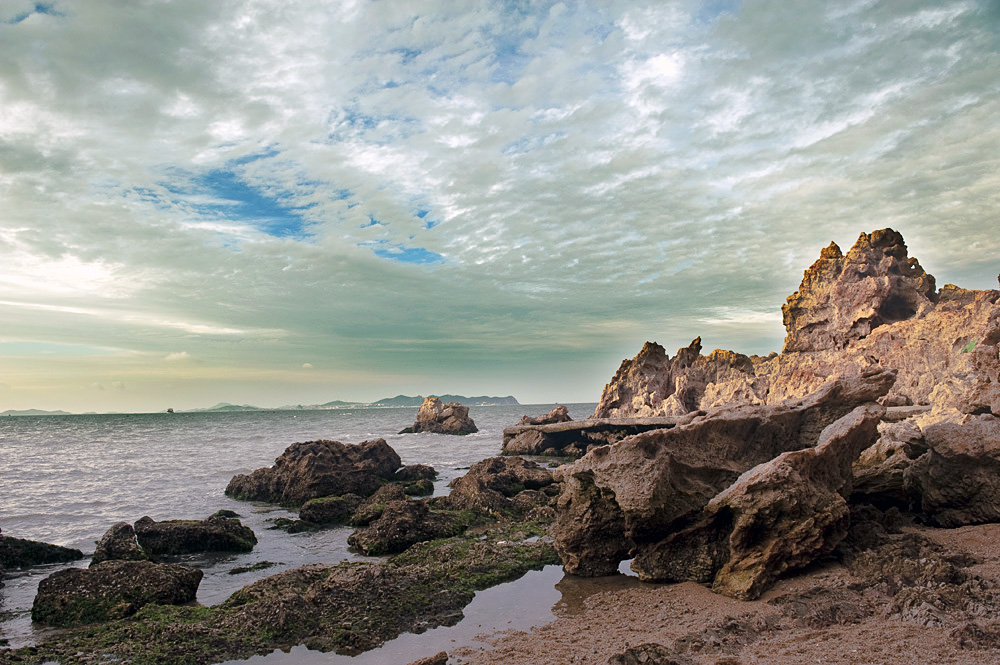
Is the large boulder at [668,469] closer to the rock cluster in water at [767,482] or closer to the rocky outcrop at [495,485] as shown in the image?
the rock cluster in water at [767,482]

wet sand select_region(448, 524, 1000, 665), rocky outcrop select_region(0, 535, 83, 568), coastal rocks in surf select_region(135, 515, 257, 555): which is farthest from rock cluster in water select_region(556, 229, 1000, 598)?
rocky outcrop select_region(0, 535, 83, 568)

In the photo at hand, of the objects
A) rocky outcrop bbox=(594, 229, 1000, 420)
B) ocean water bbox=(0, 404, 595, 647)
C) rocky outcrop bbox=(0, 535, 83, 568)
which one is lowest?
ocean water bbox=(0, 404, 595, 647)

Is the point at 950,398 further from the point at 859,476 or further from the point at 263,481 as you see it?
the point at 263,481

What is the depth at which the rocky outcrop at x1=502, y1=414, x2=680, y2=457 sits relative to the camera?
3791 centimetres

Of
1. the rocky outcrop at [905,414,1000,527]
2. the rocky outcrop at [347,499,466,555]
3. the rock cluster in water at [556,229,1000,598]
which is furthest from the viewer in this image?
the rocky outcrop at [347,499,466,555]

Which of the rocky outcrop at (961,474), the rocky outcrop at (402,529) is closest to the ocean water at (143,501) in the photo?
the rocky outcrop at (402,529)

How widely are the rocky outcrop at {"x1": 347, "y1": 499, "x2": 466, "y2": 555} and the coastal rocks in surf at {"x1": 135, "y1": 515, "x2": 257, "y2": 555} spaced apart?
2869 millimetres

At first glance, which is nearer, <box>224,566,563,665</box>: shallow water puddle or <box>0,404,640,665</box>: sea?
<box>224,566,563,665</box>: shallow water puddle

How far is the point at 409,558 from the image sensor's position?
11.3m

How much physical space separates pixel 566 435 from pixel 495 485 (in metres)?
23.9

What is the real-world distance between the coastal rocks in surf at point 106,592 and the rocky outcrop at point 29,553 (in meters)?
4.18

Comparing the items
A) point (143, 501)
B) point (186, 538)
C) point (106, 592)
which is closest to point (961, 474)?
point (106, 592)

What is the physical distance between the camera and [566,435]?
136ft

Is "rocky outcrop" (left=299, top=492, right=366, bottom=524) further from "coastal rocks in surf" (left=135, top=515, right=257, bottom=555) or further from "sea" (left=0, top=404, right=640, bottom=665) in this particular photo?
"coastal rocks in surf" (left=135, top=515, right=257, bottom=555)
